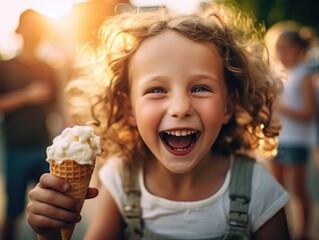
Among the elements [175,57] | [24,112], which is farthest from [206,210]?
[24,112]

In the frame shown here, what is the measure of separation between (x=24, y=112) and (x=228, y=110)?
2.69 metres

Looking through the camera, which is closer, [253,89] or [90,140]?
[90,140]

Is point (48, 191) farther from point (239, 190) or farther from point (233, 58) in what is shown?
point (233, 58)

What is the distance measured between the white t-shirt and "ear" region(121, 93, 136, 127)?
13.6 inches

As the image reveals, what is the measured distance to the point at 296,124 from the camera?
4.57m

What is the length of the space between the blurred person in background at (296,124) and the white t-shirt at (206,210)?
2.46 meters

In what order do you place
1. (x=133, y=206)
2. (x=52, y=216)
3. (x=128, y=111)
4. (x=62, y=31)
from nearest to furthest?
(x=52, y=216) < (x=133, y=206) < (x=128, y=111) < (x=62, y=31)

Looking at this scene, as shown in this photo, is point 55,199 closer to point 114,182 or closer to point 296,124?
point 114,182

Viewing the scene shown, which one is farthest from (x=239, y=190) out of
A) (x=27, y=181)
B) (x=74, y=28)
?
(x=74, y=28)

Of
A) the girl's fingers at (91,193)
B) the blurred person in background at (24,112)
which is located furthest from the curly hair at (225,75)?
the blurred person in background at (24,112)

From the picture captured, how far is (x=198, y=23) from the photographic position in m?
1.97

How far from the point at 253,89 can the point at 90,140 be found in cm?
92

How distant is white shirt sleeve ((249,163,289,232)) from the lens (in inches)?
77.3

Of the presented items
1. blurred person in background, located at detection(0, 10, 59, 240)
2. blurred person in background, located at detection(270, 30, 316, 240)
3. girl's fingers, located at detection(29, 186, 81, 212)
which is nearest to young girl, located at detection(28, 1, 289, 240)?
girl's fingers, located at detection(29, 186, 81, 212)
